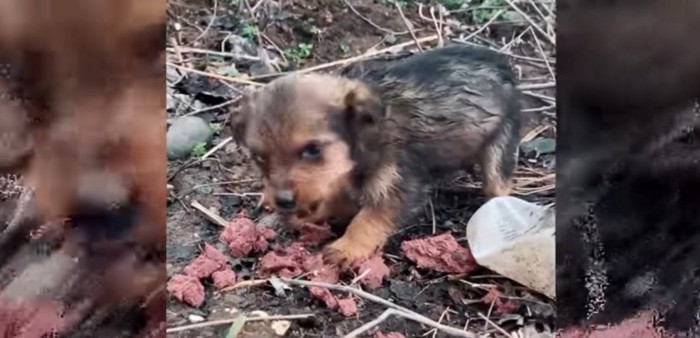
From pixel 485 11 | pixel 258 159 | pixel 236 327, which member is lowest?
pixel 236 327

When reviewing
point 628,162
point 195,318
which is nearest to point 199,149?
point 195,318

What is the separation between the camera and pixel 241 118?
2.58 feet

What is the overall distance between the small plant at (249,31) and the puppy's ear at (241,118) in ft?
0.14

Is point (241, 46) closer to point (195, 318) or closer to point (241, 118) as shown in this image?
point (241, 118)

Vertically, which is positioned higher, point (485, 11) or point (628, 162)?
point (485, 11)

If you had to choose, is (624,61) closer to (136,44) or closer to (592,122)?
(592,122)

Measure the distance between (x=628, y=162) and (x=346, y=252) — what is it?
25 cm

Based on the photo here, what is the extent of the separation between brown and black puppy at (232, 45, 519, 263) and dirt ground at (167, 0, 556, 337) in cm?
1

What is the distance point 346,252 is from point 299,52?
163 mm

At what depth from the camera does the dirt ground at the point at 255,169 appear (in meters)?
0.77

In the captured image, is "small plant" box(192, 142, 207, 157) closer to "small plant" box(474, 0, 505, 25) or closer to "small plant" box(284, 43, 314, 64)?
"small plant" box(284, 43, 314, 64)

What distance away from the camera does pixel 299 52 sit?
2.56 ft

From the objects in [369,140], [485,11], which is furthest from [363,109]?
[485,11]

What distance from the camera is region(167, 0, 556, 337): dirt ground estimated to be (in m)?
0.77
